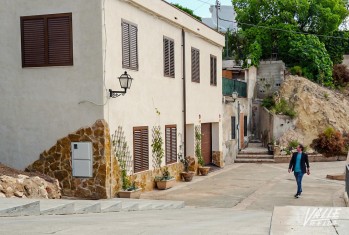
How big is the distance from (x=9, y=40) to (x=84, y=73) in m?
2.56

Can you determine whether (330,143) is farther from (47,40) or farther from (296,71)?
(47,40)

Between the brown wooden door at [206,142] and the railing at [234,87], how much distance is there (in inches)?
151

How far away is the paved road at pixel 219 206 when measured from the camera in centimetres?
686

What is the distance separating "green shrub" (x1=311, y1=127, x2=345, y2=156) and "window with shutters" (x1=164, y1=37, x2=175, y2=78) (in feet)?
40.2

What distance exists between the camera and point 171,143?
18281 millimetres

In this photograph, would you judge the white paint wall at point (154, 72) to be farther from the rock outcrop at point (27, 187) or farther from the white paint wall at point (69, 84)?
the rock outcrop at point (27, 187)

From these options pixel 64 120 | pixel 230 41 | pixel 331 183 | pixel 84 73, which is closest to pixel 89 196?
pixel 64 120

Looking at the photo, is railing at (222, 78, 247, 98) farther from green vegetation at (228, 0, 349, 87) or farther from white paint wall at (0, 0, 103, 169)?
white paint wall at (0, 0, 103, 169)

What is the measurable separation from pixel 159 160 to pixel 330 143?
13367 millimetres

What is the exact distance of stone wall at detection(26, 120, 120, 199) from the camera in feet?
42.6

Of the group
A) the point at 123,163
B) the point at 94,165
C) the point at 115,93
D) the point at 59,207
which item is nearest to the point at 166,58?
the point at 115,93

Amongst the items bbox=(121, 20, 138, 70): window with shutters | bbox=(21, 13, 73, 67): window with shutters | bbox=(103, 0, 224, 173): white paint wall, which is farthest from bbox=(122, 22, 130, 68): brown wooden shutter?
bbox=(21, 13, 73, 67): window with shutters

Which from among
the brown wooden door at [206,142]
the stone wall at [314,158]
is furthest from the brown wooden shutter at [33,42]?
the stone wall at [314,158]

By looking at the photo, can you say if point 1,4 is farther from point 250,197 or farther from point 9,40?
point 250,197
